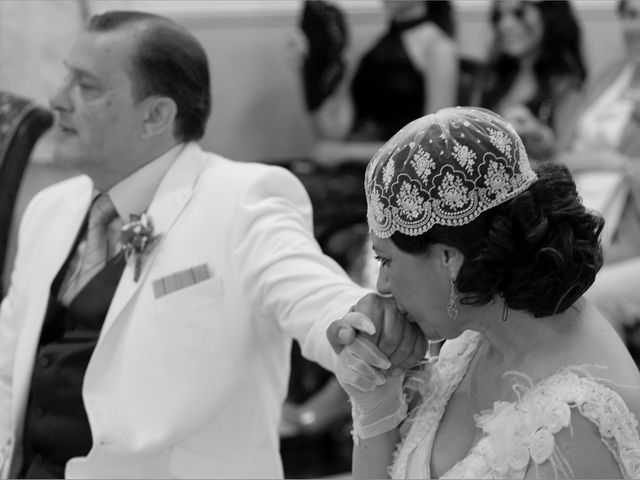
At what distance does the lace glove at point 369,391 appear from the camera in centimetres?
172

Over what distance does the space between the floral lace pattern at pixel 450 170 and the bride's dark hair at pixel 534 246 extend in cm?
2

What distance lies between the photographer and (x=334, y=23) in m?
4.73

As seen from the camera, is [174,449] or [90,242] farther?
[90,242]

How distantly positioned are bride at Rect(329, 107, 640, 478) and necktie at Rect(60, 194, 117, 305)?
0.87 meters

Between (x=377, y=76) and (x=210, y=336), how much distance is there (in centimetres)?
268

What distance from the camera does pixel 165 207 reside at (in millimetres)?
2285

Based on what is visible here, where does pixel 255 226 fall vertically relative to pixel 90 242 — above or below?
above

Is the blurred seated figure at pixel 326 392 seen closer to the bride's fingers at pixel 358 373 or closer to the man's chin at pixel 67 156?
A: the man's chin at pixel 67 156

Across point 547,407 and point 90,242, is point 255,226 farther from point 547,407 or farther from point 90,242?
point 547,407

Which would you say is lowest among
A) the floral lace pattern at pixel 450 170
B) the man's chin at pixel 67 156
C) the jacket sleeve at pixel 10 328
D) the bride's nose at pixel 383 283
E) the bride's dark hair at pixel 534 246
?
the jacket sleeve at pixel 10 328

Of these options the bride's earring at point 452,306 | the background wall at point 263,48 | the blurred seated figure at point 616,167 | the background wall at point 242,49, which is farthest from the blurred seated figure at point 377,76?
the bride's earring at point 452,306

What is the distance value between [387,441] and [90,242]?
918 millimetres

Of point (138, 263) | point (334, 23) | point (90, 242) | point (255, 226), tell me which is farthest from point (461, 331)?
point (334, 23)

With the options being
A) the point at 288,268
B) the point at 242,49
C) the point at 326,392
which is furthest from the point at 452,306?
the point at 242,49
